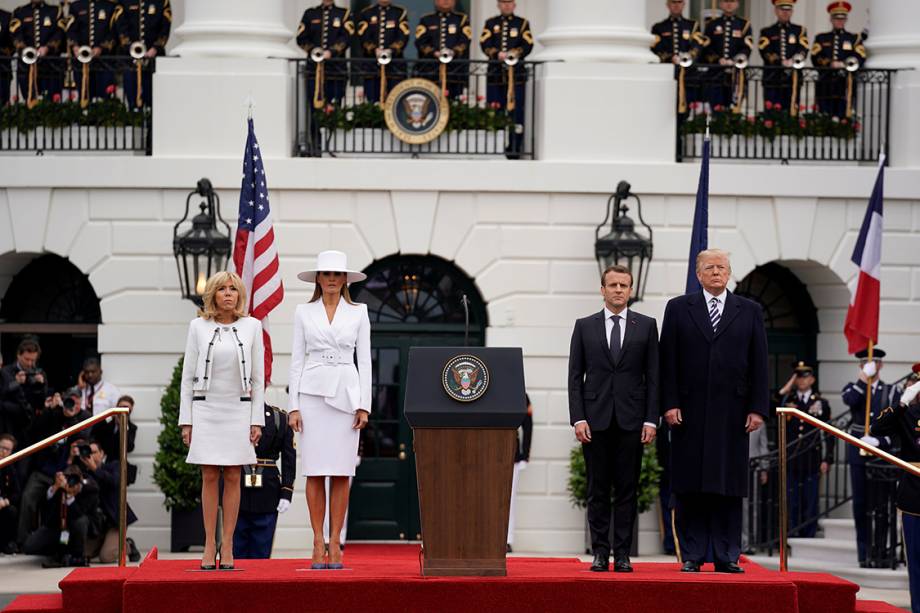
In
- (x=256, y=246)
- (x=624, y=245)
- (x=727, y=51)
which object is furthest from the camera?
(x=727, y=51)

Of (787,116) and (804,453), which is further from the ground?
(787,116)

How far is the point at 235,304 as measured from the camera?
42.8ft

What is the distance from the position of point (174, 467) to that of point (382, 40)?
5.81m

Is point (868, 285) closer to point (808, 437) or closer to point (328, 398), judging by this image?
point (808, 437)

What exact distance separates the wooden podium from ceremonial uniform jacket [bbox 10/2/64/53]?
1256 centimetres

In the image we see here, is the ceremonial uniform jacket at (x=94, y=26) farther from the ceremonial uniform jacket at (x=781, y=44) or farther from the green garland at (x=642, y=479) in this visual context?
the ceremonial uniform jacket at (x=781, y=44)

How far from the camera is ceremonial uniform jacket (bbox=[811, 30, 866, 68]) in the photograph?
24.0 metres

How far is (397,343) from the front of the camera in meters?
23.4

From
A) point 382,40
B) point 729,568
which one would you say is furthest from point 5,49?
point 729,568

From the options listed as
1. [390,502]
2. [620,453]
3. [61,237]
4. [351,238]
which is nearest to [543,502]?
[390,502]

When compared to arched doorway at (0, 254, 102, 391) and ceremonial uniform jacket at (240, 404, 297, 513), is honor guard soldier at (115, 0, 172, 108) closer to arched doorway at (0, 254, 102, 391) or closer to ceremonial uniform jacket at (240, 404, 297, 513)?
arched doorway at (0, 254, 102, 391)

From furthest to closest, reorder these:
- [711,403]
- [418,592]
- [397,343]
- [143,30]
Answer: [143,30] < [397,343] < [711,403] < [418,592]

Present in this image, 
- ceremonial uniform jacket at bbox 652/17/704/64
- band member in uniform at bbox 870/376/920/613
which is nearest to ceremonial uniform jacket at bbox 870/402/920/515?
band member in uniform at bbox 870/376/920/613

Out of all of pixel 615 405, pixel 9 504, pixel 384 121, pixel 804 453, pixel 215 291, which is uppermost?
pixel 384 121
